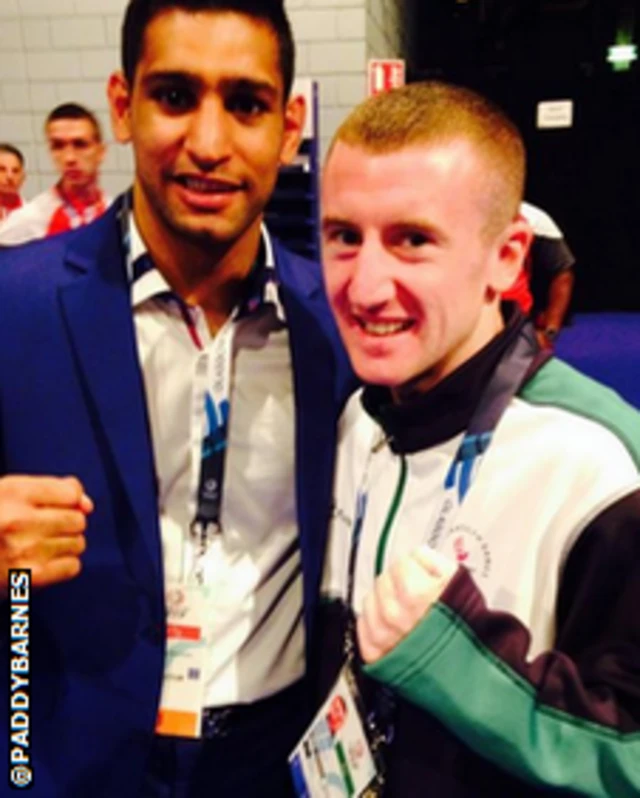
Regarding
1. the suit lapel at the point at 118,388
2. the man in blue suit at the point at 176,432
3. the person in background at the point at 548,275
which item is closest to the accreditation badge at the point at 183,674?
the man in blue suit at the point at 176,432

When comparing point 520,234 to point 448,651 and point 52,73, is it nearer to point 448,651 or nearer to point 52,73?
point 448,651

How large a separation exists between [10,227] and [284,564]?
10.8 feet

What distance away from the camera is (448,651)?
2.82ft

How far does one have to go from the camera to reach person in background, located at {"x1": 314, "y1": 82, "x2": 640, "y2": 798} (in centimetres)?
Result: 87

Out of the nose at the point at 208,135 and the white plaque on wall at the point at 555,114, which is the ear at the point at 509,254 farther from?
the white plaque on wall at the point at 555,114

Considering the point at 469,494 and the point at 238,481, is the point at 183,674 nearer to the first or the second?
the point at 238,481

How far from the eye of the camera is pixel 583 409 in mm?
1020

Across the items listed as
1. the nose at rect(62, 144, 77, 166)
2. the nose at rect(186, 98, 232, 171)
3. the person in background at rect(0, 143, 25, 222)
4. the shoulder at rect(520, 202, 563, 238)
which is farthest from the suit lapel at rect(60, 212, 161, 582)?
the shoulder at rect(520, 202, 563, 238)

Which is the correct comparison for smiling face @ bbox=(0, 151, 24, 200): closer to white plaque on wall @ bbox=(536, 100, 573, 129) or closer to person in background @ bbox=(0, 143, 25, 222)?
person in background @ bbox=(0, 143, 25, 222)

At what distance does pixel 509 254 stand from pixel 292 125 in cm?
53

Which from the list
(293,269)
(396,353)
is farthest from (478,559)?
(293,269)

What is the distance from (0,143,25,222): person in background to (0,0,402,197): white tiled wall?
0.37 meters

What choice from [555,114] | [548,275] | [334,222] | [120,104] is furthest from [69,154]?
[555,114]

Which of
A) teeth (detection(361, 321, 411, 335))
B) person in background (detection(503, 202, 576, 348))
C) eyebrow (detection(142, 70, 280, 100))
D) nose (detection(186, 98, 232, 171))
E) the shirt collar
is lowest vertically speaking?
person in background (detection(503, 202, 576, 348))
